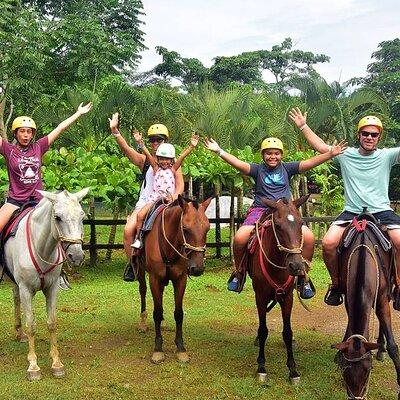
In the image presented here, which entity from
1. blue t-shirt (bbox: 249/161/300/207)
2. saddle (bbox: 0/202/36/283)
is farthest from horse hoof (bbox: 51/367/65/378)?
blue t-shirt (bbox: 249/161/300/207)

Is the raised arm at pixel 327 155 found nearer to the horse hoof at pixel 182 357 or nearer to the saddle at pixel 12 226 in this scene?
the horse hoof at pixel 182 357

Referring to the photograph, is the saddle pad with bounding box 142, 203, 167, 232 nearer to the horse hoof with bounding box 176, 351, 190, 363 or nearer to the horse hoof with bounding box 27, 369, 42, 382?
the horse hoof with bounding box 176, 351, 190, 363

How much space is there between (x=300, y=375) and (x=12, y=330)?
429 cm

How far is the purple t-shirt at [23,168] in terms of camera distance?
6477mm

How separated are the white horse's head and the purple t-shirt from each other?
1231 millimetres

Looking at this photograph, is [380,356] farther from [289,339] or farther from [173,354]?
[173,354]

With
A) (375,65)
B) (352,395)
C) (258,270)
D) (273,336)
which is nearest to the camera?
(352,395)

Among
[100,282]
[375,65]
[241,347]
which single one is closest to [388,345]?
[241,347]

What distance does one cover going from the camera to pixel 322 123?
15.9 metres

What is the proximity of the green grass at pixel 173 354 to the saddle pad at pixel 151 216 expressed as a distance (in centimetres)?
163

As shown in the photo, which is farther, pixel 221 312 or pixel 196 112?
pixel 196 112

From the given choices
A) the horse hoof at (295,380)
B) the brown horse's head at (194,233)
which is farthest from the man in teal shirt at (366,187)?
the brown horse's head at (194,233)

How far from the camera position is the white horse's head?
204 inches

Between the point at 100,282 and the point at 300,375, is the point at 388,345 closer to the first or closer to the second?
the point at 300,375
